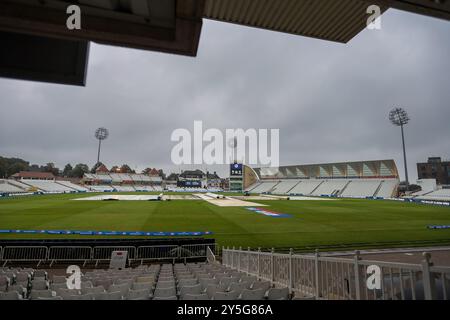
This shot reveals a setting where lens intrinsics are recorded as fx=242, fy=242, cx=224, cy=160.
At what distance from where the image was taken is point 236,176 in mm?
110625

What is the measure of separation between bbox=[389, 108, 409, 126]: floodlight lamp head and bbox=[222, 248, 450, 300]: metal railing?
8384 cm

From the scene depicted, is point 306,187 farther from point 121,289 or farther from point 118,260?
point 121,289

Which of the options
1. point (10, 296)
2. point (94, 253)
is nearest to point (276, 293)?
point (10, 296)

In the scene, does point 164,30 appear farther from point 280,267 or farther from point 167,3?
point 280,267

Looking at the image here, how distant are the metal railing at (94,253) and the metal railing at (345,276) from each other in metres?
3.22

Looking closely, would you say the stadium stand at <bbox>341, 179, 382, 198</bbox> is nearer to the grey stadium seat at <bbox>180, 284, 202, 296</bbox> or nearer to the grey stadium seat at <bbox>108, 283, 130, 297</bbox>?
the grey stadium seat at <bbox>180, 284, 202, 296</bbox>

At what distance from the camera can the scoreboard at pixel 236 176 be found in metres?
109

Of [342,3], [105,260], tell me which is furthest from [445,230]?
[105,260]

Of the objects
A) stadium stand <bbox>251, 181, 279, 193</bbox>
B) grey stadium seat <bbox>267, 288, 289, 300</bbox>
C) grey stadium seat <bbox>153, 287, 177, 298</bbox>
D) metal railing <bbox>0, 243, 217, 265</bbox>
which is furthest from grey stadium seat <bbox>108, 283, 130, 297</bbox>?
stadium stand <bbox>251, 181, 279, 193</bbox>

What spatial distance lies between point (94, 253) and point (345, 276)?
12.8 metres

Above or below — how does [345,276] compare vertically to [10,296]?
below

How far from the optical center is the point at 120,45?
5805 millimetres

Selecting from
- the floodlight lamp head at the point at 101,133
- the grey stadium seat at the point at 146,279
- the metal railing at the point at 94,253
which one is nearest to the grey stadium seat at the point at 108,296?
the grey stadium seat at the point at 146,279
